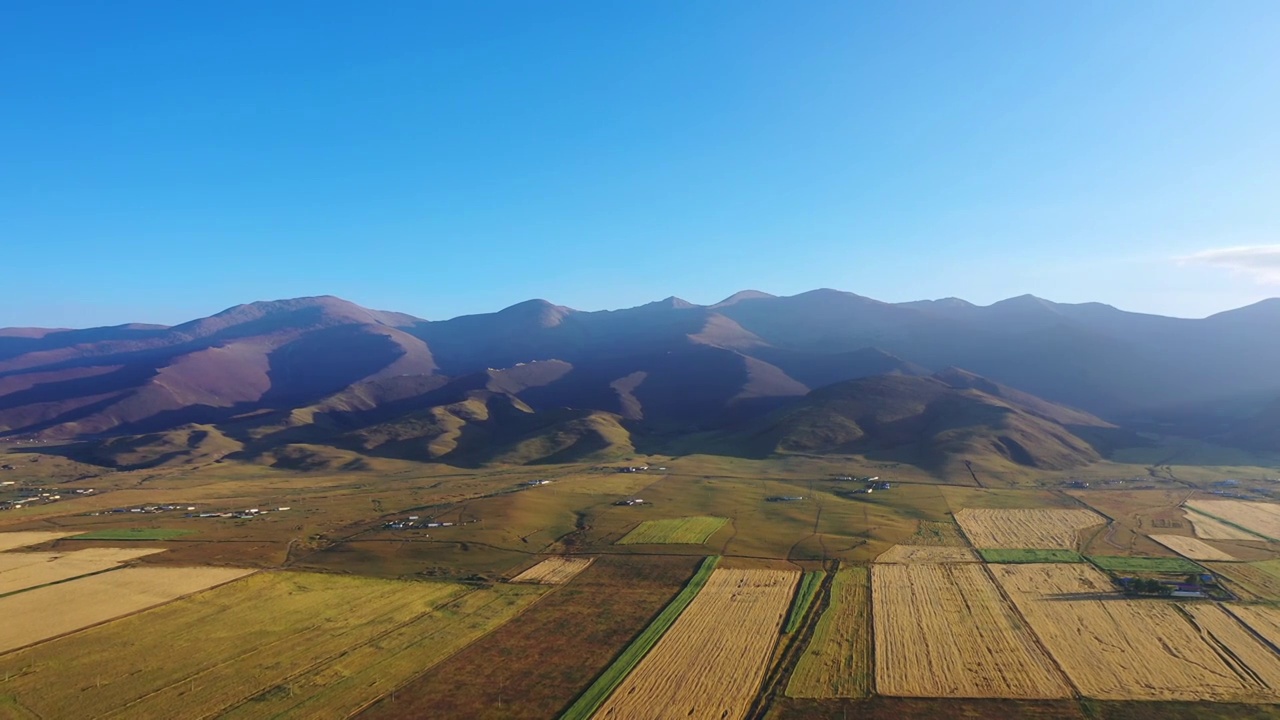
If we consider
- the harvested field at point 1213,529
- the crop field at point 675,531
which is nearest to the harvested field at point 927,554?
the crop field at point 675,531

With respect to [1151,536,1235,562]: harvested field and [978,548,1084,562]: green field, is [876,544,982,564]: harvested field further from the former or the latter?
[1151,536,1235,562]: harvested field

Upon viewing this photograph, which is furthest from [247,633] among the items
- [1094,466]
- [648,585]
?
[1094,466]

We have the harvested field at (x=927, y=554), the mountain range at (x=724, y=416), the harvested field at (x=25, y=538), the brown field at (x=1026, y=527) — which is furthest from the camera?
the mountain range at (x=724, y=416)

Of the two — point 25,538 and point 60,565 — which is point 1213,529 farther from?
point 25,538

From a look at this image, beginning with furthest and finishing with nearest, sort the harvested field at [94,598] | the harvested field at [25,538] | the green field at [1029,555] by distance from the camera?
the harvested field at [25,538]
the green field at [1029,555]
the harvested field at [94,598]

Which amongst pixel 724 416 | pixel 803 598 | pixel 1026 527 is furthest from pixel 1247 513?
pixel 724 416

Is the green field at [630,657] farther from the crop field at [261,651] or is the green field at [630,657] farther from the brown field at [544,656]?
the crop field at [261,651]
